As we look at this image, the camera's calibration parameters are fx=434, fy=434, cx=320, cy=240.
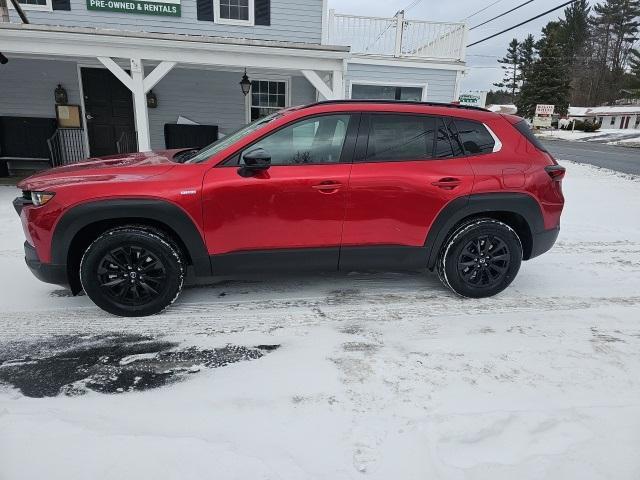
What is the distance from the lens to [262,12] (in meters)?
10.5

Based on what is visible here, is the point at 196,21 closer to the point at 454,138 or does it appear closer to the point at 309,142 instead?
the point at 309,142

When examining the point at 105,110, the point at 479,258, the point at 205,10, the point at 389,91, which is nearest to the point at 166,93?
the point at 105,110

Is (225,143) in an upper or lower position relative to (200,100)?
lower

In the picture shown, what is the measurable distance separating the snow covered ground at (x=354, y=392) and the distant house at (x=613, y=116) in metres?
64.2

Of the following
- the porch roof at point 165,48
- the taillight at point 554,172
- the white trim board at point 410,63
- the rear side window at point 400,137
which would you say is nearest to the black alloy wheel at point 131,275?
the rear side window at point 400,137

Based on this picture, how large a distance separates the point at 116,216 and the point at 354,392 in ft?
6.90

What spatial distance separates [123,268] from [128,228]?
0.30 m

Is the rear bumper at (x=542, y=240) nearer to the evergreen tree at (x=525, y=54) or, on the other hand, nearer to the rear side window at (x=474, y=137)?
the rear side window at (x=474, y=137)

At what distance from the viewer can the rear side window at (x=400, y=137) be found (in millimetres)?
3580

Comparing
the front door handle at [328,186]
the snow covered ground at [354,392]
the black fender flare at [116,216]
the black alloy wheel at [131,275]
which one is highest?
the front door handle at [328,186]

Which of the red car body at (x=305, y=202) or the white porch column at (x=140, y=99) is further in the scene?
the white porch column at (x=140, y=99)

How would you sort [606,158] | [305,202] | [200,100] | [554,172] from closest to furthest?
[305,202] → [554,172] → [200,100] → [606,158]

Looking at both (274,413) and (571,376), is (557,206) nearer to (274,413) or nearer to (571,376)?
(571,376)

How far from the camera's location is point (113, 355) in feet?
9.58
